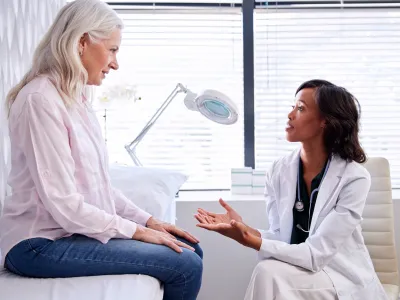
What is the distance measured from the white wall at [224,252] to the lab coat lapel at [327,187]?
86 centimetres

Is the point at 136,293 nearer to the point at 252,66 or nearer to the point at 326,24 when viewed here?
the point at 252,66

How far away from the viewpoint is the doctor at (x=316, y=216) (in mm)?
1950

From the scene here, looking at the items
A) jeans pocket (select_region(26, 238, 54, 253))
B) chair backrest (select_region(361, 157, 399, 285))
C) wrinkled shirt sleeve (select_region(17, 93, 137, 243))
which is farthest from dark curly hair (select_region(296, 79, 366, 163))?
jeans pocket (select_region(26, 238, 54, 253))

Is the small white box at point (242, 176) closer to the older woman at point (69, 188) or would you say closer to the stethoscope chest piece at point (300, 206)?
the stethoscope chest piece at point (300, 206)

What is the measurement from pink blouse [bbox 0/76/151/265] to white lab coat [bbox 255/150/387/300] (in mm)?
552

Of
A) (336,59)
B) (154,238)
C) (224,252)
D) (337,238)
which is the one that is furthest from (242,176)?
(154,238)

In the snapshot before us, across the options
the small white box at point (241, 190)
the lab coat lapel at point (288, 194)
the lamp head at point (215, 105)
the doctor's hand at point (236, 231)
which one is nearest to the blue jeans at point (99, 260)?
the doctor's hand at point (236, 231)

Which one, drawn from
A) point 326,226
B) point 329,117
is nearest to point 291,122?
point 329,117

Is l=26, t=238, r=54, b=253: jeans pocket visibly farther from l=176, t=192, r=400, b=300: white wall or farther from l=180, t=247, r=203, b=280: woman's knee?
l=176, t=192, r=400, b=300: white wall

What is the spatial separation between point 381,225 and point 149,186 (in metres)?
0.93

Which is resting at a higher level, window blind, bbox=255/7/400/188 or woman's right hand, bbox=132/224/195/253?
window blind, bbox=255/7/400/188

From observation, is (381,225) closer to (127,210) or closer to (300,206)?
(300,206)

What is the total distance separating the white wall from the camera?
2.98 metres

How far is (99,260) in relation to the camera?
1684mm
